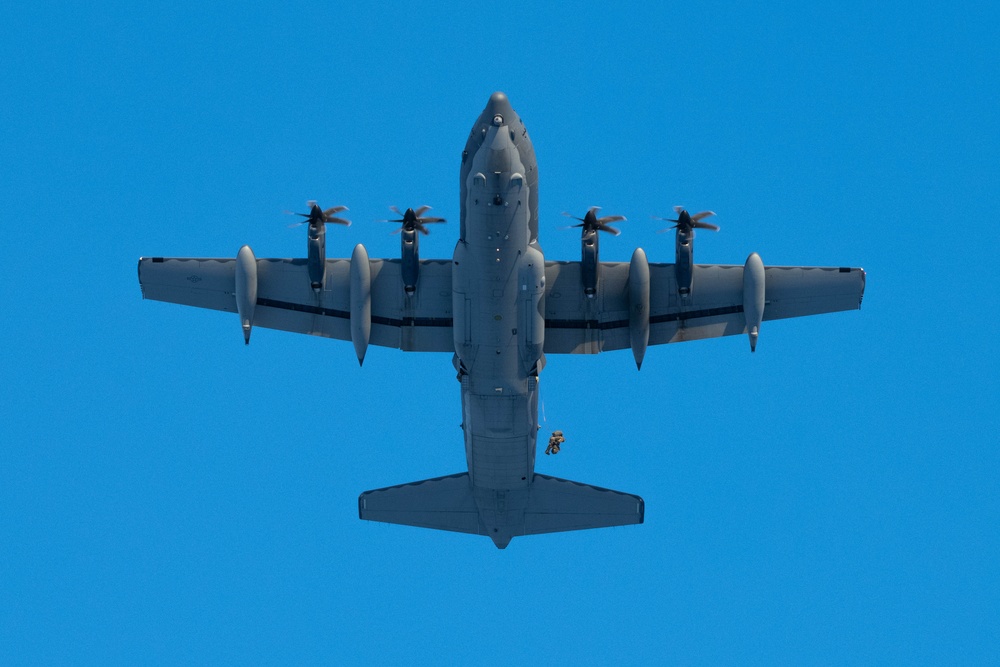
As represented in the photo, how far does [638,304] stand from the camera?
53094 millimetres

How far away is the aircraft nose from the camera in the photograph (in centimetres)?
4909

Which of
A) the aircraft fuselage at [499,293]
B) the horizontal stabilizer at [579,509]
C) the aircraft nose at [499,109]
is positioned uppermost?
the aircraft nose at [499,109]

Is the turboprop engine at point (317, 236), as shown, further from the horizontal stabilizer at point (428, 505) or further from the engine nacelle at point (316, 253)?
the horizontal stabilizer at point (428, 505)

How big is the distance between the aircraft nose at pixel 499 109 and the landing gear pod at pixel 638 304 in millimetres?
7073

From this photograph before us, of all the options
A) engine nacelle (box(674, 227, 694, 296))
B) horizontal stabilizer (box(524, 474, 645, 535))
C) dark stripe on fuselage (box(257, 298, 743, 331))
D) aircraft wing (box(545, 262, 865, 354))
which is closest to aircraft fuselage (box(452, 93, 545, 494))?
dark stripe on fuselage (box(257, 298, 743, 331))

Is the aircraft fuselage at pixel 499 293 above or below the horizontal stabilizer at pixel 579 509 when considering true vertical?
above

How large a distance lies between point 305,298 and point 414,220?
212 inches

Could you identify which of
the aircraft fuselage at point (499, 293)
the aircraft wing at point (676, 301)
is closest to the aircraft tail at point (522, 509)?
the aircraft fuselage at point (499, 293)

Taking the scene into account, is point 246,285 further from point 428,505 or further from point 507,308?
point 428,505

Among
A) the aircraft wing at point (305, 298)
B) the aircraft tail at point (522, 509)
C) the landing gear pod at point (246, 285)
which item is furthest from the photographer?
the aircraft tail at point (522, 509)

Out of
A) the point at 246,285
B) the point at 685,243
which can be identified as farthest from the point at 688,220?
the point at 246,285

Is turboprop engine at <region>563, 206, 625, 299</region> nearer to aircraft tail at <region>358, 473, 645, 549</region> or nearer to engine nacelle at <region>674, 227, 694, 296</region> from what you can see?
engine nacelle at <region>674, 227, 694, 296</region>

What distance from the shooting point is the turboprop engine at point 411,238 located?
51.8 meters

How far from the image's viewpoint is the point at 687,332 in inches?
2130
